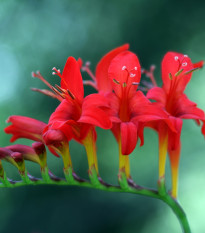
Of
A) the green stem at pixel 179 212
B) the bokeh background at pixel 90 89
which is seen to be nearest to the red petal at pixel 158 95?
the green stem at pixel 179 212

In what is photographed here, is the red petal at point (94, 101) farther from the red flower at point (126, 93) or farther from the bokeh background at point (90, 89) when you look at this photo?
the bokeh background at point (90, 89)

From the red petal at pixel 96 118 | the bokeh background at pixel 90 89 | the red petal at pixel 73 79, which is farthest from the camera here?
the bokeh background at pixel 90 89

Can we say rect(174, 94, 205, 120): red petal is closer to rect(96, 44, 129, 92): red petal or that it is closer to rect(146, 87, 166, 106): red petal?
rect(146, 87, 166, 106): red petal

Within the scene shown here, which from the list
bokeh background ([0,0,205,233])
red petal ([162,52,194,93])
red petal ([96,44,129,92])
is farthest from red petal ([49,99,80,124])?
bokeh background ([0,0,205,233])

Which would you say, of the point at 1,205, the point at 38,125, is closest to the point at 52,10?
the point at 1,205

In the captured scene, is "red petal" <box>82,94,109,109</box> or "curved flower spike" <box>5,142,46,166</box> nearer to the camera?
"red petal" <box>82,94,109,109</box>

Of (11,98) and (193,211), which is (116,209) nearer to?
(193,211)
